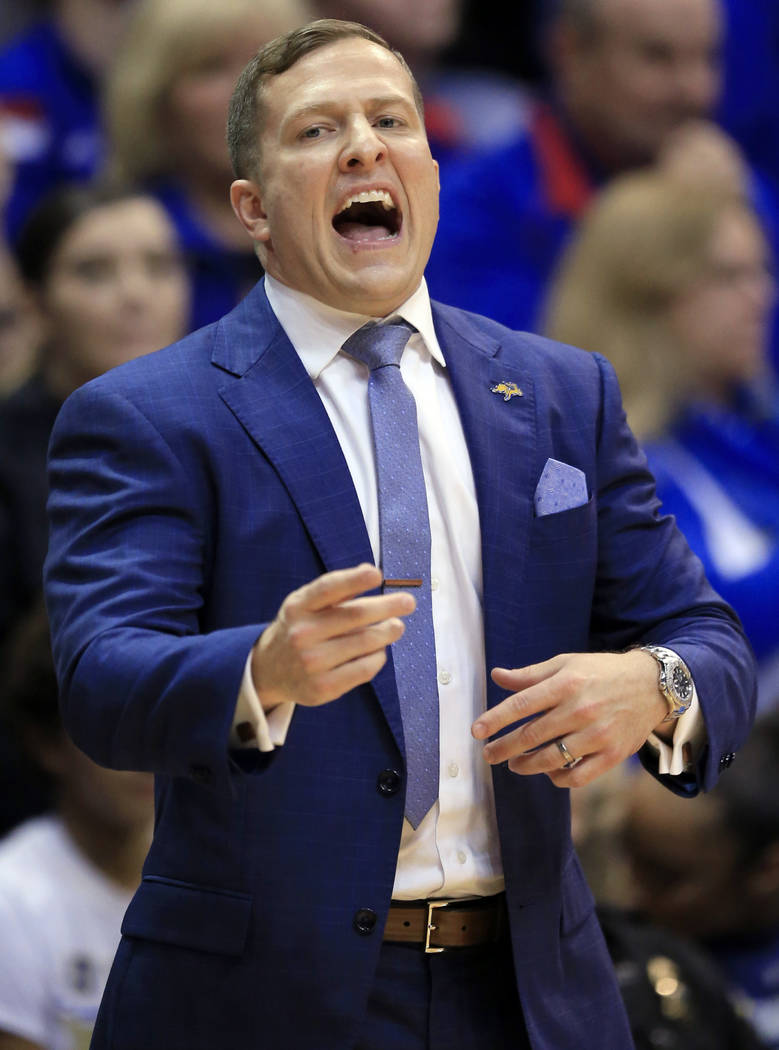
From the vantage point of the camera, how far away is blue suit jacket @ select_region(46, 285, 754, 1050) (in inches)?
68.1

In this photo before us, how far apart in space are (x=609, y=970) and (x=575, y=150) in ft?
10.8

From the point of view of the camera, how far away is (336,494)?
1.81 meters

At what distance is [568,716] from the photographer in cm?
167

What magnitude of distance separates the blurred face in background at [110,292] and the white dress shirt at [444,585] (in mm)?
1906

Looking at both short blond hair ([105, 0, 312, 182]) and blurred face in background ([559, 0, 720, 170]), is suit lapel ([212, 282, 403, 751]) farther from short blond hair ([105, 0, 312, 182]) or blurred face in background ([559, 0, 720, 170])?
blurred face in background ([559, 0, 720, 170])

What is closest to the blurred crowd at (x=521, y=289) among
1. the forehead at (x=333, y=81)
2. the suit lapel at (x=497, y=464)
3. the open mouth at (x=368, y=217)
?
the suit lapel at (x=497, y=464)

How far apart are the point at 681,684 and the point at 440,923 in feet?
1.25

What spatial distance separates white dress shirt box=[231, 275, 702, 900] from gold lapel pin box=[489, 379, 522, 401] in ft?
0.18

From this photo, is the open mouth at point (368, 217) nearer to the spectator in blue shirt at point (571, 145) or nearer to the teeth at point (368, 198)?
the teeth at point (368, 198)

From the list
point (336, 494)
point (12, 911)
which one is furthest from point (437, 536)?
point (12, 911)

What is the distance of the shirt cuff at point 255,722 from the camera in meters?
1.59

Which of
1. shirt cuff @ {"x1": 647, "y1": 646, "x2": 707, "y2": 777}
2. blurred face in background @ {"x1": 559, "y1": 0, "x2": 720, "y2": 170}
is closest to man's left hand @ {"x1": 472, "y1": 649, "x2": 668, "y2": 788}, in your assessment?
shirt cuff @ {"x1": 647, "y1": 646, "x2": 707, "y2": 777}

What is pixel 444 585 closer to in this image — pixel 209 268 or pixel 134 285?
pixel 134 285

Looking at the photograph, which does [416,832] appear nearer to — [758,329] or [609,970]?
[609,970]
